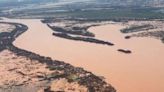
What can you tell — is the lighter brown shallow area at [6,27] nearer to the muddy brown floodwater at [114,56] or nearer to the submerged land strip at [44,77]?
the muddy brown floodwater at [114,56]

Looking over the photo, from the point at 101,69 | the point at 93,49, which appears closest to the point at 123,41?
the point at 93,49

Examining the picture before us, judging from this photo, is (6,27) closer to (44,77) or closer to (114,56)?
(114,56)

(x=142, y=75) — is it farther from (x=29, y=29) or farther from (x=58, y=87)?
(x=29, y=29)

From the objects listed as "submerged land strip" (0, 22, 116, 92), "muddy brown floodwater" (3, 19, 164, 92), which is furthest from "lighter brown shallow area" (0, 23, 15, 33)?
"submerged land strip" (0, 22, 116, 92)

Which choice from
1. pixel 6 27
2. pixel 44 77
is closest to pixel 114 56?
pixel 44 77

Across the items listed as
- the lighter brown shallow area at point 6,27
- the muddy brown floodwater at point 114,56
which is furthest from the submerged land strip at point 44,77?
the lighter brown shallow area at point 6,27
